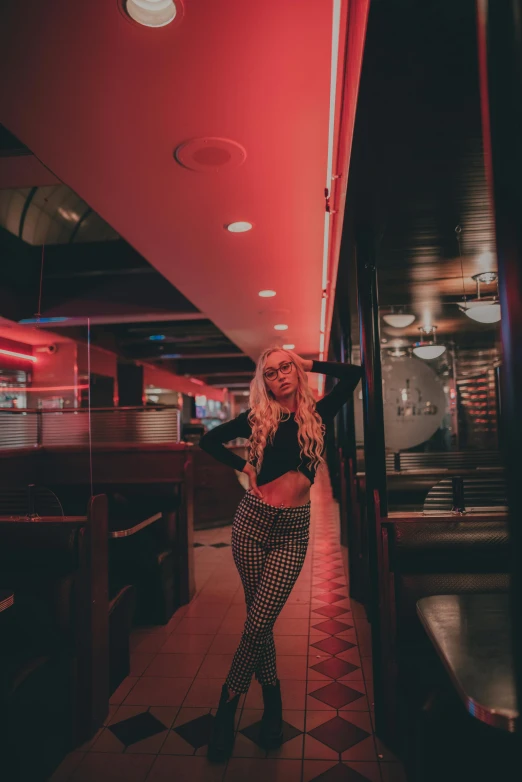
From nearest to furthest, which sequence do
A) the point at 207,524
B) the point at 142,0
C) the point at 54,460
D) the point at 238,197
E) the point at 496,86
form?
the point at 496,86
the point at 142,0
the point at 238,197
the point at 54,460
the point at 207,524

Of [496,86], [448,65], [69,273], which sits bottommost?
[496,86]

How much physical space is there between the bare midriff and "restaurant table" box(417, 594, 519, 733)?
766 mm

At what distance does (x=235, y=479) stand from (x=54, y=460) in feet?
12.4

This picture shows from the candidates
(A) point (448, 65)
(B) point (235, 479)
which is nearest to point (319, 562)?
(B) point (235, 479)

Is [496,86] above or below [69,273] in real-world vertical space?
below

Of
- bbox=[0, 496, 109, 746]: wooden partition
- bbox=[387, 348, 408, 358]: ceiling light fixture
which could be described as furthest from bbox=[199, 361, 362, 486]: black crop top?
bbox=[387, 348, 408, 358]: ceiling light fixture

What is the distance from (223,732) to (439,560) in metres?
1.22

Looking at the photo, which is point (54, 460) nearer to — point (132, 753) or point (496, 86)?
point (132, 753)

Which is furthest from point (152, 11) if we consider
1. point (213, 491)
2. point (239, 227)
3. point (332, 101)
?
point (213, 491)

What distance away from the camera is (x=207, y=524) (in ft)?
26.5

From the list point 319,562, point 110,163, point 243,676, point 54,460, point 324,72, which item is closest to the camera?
point 243,676

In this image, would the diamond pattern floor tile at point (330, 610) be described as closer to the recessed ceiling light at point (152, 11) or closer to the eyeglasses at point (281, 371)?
the eyeglasses at point (281, 371)

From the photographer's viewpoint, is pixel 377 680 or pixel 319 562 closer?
pixel 377 680

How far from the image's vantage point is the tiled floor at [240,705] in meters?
2.26
